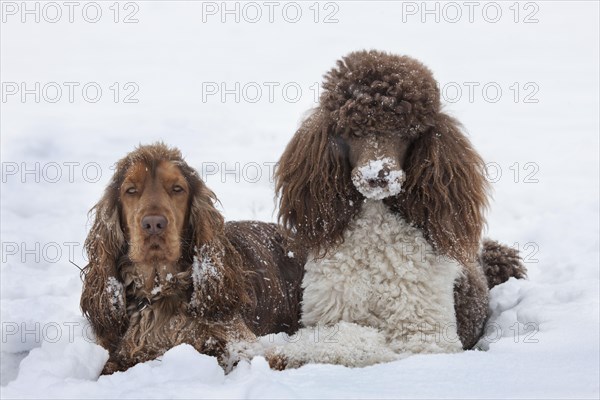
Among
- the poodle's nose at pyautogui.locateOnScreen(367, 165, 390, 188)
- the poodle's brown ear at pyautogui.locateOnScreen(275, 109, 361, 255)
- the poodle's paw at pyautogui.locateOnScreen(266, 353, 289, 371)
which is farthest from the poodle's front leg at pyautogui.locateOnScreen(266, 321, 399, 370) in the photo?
the poodle's nose at pyautogui.locateOnScreen(367, 165, 390, 188)

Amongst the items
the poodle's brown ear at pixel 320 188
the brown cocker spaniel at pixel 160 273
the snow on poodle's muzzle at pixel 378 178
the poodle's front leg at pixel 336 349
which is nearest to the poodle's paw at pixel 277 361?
the poodle's front leg at pixel 336 349

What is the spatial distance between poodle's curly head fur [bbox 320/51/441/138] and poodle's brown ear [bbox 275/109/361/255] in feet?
0.46

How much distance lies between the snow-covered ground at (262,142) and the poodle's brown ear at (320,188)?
42cm

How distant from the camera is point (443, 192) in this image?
4.18 meters

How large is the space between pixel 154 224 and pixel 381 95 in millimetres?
1338

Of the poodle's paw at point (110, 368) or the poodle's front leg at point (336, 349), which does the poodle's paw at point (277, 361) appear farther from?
the poodle's paw at point (110, 368)

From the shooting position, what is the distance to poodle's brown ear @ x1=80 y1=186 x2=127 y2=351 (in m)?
3.98

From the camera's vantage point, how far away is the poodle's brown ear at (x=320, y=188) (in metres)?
4.21

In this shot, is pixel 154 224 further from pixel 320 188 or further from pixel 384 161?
pixel 384 161

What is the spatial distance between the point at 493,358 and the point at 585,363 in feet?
1.25

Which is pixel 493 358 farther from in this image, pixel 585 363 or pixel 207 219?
pixel 207 219

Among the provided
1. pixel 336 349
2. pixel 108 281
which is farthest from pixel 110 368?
pixel 336 349

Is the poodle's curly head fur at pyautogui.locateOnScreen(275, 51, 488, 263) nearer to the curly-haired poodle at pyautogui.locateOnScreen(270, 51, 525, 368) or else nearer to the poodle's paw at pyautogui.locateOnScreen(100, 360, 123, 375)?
the curly-haired poodle at pyautogui.locateOnScreen(270, 51, 525, 368)

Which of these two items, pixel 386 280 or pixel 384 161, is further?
pixel 386 280
